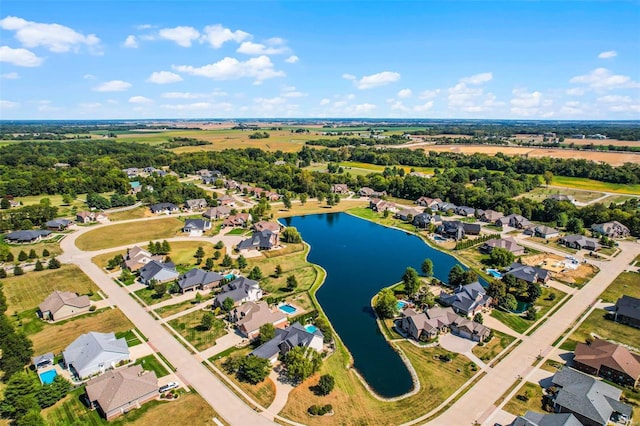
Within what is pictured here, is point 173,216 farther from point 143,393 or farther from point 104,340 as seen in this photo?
point 143,393

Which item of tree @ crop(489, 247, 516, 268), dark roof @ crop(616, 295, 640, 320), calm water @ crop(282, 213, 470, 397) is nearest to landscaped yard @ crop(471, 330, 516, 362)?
calm water @ crop(282, 213, 470, 397)

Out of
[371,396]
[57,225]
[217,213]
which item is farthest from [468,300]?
[57,225]

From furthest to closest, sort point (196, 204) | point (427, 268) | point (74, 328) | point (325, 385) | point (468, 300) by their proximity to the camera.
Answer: point (196, 204)
point (427, 268)
point (468, 300)
point (74, 328)
point (325, 385)

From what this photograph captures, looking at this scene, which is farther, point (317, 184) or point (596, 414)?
point (317, 184)

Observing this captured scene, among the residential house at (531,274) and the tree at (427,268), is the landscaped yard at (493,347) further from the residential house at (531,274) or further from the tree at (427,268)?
the tree at (427,268)

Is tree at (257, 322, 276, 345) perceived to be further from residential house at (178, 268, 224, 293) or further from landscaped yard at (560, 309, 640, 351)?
landscaped yard at (560, 309, 640, 351)

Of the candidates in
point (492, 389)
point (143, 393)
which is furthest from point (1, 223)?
point (492, 389)

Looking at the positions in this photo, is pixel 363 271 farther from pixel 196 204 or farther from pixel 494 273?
pixel 196 204
